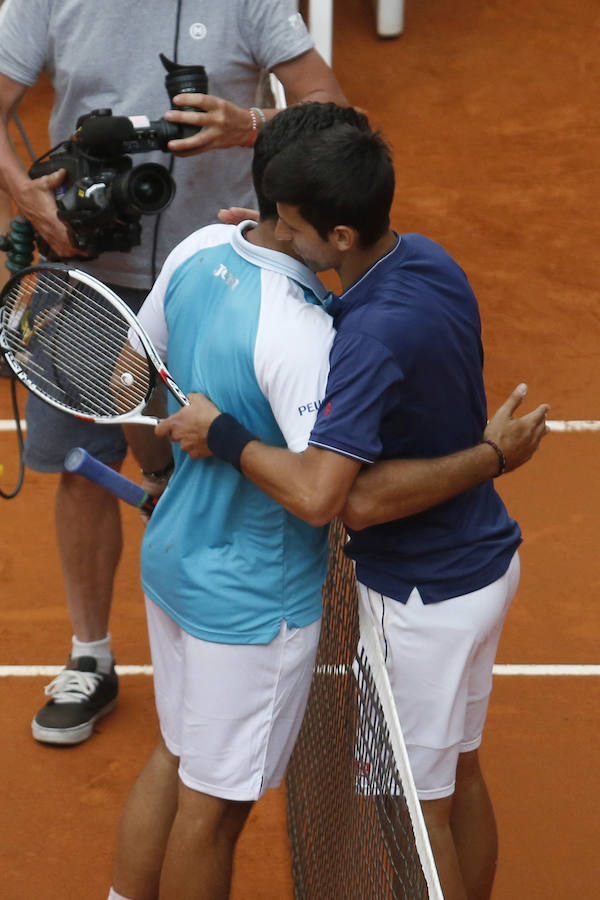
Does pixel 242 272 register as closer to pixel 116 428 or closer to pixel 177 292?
pixel 177 292

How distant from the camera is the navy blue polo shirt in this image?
2.53 m

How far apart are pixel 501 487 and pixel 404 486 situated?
3412mm

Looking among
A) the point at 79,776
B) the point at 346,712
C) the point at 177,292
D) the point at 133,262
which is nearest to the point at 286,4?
the point at 133,262

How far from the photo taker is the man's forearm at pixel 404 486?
266cm

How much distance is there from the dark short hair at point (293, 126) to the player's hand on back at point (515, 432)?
70cm

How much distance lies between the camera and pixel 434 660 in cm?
283

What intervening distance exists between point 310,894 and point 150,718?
3.92 ft

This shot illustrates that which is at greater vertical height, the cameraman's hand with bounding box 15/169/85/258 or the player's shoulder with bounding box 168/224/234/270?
the player's shoulder with bounding box 168/224/234/270

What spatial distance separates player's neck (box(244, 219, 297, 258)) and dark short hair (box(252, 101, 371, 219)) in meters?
0.02

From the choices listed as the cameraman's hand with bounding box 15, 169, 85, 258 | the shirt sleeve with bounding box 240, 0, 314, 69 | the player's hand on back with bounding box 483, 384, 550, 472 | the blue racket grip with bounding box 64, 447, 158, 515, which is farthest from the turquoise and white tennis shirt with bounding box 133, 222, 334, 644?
the shirt sleeve with bounding box 240, 0, 314, 69

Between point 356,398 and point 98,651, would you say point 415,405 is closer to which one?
point 356,398

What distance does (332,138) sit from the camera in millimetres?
2543

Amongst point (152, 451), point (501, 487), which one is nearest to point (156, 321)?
point (152, 451)

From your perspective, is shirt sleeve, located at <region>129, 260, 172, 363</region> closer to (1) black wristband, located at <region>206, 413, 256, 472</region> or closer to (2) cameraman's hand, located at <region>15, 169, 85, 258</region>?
(1) black wristband, located at <region>206, 413, 256, 472</region>
